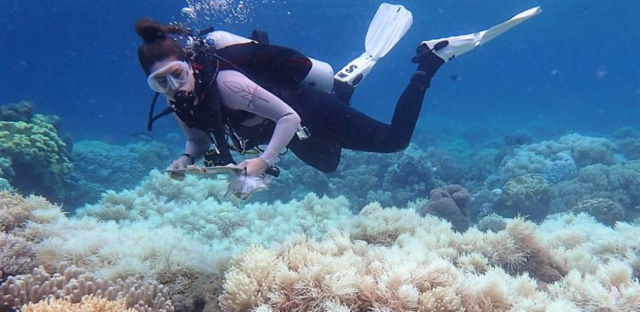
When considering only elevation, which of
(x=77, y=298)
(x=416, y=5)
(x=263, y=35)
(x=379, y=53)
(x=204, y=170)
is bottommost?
(x=77, y=298)

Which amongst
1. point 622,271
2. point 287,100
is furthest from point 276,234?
point 622,271

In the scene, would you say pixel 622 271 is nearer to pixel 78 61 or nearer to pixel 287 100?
pixel 287 100

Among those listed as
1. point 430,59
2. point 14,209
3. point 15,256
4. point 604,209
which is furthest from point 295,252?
point 604,209

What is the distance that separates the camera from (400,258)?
10.9ft

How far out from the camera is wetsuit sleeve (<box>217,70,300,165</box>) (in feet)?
11.9

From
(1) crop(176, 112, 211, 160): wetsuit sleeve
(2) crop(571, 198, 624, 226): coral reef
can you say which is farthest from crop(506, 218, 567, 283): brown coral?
(2) crop(571, 198, 624, 226): coral reef

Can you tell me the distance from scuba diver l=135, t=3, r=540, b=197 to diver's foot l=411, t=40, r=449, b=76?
0.01 meters

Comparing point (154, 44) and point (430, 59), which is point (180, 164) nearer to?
point (154, 44)

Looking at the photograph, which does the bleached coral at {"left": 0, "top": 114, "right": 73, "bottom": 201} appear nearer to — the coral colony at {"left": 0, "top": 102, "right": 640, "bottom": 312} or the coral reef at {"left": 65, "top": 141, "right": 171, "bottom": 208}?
the coral colony at {"left": 0, "top": 102, "right": 640, "bottom": 312}

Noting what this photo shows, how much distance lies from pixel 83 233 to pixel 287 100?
2764mm

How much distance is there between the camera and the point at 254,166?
132 inches

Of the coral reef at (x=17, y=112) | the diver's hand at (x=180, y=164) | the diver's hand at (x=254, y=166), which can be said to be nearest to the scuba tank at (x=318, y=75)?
the diver's hand at (x=180, y=164)

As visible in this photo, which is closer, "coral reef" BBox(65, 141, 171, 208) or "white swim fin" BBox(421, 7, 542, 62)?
"white swim fin" BBox(421, 7, 542, 62)

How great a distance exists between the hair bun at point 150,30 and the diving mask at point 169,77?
33 cm
